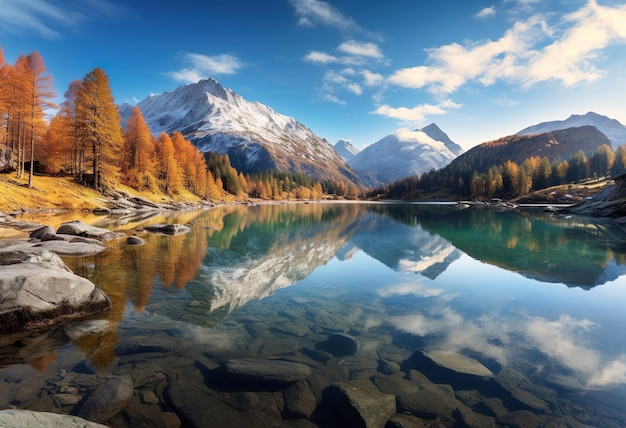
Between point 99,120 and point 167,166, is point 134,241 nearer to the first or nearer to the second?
point 99,120

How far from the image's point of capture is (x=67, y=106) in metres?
59.8

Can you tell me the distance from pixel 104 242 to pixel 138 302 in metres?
17.2

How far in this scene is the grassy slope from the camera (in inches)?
1710

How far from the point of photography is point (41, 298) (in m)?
11.3

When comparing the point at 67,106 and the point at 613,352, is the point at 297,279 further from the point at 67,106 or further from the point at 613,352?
the point at 67,106

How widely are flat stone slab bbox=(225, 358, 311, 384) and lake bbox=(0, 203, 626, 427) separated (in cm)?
4

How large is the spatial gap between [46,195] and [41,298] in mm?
51434

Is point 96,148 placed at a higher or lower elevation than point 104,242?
higher

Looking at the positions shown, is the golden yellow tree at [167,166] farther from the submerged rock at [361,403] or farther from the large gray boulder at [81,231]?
the submerged rock at [361,403]


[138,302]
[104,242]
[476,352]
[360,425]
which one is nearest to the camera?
[360,425]

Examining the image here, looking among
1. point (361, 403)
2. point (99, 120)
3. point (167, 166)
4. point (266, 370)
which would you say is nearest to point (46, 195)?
point (99, 120)

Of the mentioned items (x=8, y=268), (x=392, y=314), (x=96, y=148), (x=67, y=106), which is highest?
(x=67, y=106)

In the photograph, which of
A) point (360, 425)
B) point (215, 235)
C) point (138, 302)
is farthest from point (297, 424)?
point (215, 235)

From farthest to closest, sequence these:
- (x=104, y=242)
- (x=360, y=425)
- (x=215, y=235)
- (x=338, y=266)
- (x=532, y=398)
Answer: (x=215, y=235)
(x=104, y=242)
(x=338, y=266)
(x=532, y=398)
(x=360, y=425)
